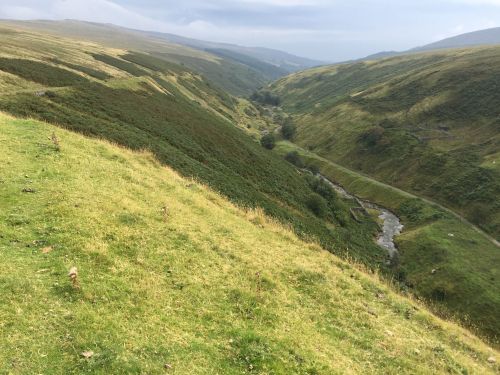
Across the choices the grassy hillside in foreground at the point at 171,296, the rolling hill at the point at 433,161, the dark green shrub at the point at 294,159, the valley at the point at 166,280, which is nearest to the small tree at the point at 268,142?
the dark green shrub at the point at 294,159

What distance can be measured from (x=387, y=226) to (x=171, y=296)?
8355cm

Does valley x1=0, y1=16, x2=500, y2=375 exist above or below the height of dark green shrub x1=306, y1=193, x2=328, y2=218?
above

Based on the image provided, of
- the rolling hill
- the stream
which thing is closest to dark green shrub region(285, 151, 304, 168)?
the rolling hill

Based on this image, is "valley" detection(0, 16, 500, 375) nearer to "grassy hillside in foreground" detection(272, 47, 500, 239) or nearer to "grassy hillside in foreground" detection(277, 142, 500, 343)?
Result: "grassy hillside in foreground" detection(277, 142, 500, 343)

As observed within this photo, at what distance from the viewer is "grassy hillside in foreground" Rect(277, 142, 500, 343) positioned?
2295 inches

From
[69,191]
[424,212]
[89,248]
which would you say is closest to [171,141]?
[69,191]

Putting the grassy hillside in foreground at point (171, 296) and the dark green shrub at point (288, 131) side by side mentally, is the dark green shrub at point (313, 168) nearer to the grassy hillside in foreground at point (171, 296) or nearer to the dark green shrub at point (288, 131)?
the dark green shrub at point (288, 131)

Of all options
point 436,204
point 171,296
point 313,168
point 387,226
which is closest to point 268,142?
point 313,168

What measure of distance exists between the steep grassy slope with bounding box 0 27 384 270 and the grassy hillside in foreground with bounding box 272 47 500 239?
31977 millimetres

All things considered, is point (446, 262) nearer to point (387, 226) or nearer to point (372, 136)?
point (387, 226)

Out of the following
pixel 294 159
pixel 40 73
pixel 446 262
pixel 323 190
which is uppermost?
pixel 40 73

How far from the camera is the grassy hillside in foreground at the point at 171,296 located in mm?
12633

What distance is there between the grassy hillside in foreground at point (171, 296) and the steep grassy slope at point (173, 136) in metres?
15.4

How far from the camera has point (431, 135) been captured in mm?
135125
